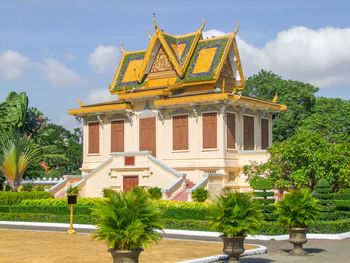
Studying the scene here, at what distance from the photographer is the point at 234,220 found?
42.8 ft

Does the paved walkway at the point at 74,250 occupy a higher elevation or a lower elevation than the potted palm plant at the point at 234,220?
lower

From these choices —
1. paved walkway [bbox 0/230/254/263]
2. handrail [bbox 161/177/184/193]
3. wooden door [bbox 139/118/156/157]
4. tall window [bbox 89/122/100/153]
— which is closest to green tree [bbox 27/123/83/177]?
tall window [bbox 89/122/100/153]

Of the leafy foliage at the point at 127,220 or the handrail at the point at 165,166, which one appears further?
the handrail at the point at 165,166

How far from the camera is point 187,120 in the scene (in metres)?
34.5

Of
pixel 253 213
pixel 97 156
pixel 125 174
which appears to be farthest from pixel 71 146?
pixel 253 213

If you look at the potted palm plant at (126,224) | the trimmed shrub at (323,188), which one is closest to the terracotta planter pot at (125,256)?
the potted palm plant at (126,224)

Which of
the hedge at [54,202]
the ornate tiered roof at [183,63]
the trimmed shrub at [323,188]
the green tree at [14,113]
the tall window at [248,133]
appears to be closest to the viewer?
the trimmed shrub at [323,188]

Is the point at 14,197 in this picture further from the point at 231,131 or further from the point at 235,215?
the point at 235,215

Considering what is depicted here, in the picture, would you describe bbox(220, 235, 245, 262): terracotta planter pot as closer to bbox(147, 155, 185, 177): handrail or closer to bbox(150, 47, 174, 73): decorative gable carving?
bbox(147, 155, 185, 177): handrail

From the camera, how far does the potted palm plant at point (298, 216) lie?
608 inches

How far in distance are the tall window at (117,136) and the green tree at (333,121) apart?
14.8 m

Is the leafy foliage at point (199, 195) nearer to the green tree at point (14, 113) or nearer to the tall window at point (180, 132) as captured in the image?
the tall window at point (180, 132)

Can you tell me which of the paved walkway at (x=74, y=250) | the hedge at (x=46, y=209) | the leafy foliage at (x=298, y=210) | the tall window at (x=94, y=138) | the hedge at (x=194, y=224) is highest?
the tall window at (x=94, y=138)

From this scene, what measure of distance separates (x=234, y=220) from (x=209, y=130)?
20.5 meters
